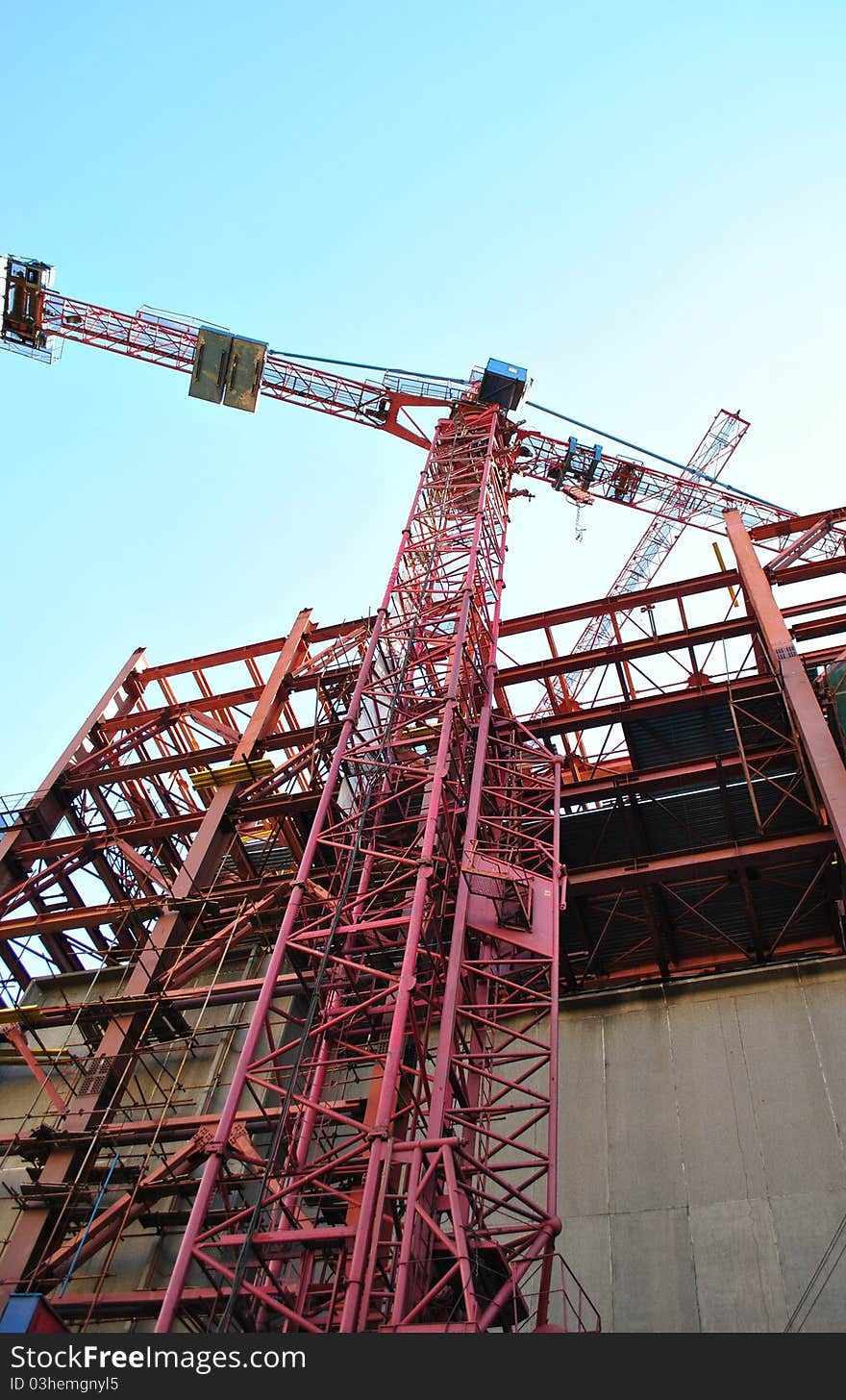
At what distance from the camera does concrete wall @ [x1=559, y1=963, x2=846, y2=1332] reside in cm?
2031

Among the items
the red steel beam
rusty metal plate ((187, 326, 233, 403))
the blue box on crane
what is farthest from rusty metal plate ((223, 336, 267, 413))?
the red steel beam

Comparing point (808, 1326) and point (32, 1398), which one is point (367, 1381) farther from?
point (808, 1326)

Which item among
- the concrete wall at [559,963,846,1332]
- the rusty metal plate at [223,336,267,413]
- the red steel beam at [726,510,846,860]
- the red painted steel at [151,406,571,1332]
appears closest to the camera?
the red painted steel at [151,406,571,1332]

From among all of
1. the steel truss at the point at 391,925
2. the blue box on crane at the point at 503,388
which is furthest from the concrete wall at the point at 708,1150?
the blue box on crane at the point at 503,388

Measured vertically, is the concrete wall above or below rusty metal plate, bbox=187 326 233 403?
below

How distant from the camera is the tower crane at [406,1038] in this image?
15.3m

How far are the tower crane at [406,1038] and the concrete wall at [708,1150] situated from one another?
1.04 metres

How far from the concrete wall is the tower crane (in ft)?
3.42

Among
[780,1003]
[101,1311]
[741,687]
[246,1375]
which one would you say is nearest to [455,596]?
[741,687]

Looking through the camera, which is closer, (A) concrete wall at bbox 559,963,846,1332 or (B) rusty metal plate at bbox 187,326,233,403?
(A) concrete wall at bbox 559,963,846,1332

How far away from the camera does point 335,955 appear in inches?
738

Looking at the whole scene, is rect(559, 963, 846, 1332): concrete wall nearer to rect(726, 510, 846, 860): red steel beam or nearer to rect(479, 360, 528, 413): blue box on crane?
rect(726, 510, 846, 860): red steel beam

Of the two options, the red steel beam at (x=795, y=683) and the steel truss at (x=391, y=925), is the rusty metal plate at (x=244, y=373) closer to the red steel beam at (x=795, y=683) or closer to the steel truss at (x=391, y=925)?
the steel truss at (x=391, y=925)

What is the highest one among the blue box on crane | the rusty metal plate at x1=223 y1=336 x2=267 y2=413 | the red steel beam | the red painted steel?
the rusty metal plate at x1=223 y1=336 x2=267 y2=413
